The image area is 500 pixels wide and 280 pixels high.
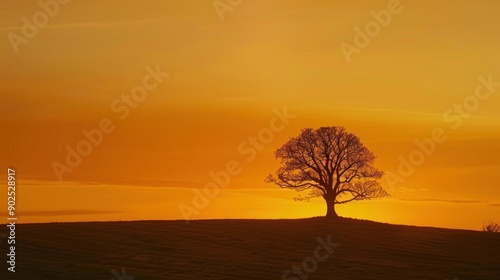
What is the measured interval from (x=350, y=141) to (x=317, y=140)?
330 cm

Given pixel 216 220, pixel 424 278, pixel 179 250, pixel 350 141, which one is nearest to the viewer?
pixel 424 278

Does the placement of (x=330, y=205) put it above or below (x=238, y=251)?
above

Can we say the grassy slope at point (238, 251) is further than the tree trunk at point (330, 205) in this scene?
No

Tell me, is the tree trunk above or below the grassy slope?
above

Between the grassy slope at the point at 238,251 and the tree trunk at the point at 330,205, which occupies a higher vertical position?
the tree trunk at the point at 330,205

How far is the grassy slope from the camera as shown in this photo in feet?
157

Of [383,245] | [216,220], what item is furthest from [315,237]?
[216,220]

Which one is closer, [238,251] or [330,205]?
[238,251]

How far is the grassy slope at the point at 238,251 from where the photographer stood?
4798 cm

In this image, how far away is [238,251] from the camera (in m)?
56.5

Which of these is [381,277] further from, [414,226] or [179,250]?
[414,226]

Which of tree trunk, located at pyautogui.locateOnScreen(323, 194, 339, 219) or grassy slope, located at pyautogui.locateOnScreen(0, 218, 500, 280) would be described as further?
tree trunk, located at pyautogui.locateOnScreen(323, 194, 339, 219)

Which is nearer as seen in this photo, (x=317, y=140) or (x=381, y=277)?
(x=381, y=277)

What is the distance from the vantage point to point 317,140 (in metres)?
78.4
